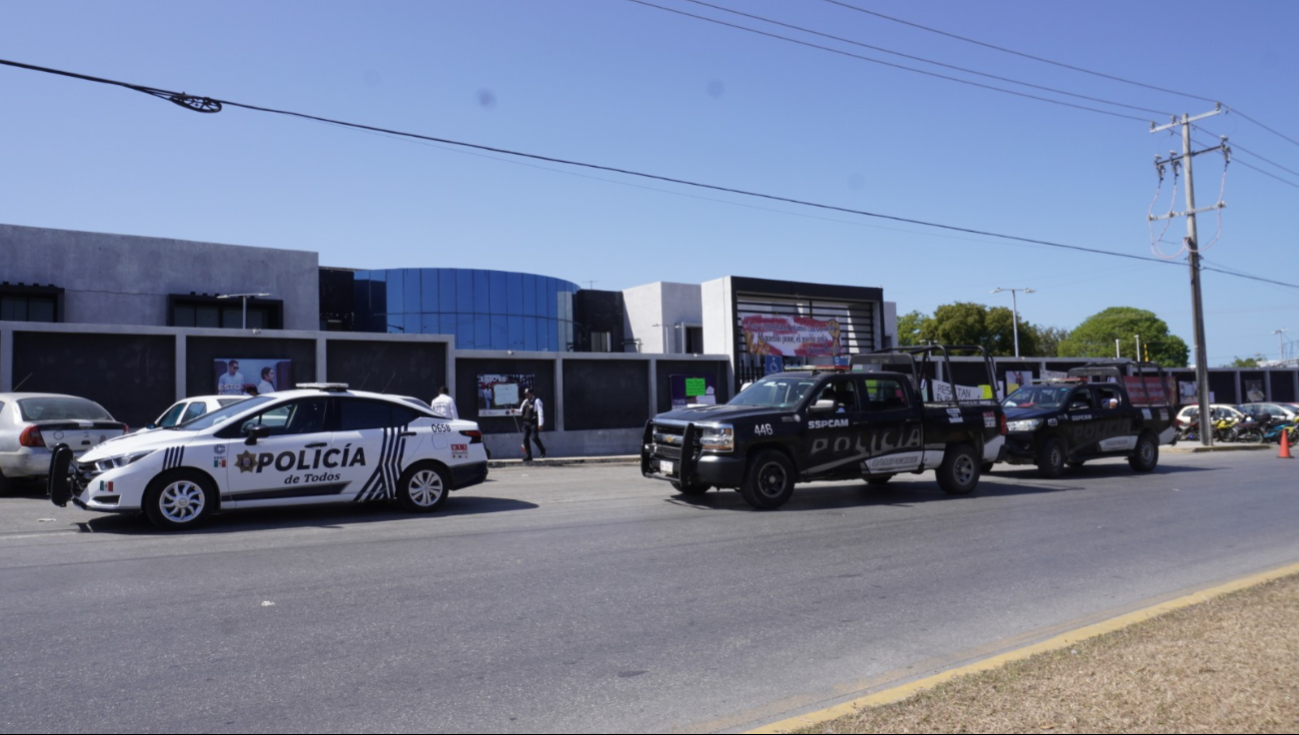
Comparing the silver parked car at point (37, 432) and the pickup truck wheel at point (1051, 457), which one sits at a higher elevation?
the silver parked car at point (37, 432)

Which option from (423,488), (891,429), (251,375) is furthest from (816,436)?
(251,375)

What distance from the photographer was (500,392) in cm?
2458

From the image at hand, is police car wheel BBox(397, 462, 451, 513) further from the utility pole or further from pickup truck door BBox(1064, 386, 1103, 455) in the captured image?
the utility pole

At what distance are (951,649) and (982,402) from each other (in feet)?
33.1

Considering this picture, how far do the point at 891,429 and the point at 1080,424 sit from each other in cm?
666

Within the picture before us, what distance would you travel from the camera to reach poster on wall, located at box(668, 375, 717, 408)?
27.6 metres

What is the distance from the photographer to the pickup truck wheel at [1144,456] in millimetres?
19344

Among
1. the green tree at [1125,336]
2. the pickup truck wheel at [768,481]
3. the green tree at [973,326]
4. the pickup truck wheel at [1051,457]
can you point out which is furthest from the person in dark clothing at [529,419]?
the green tree at [1125,336]

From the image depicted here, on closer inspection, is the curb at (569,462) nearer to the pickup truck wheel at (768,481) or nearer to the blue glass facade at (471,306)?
the pickup truck wheel at (768,481)

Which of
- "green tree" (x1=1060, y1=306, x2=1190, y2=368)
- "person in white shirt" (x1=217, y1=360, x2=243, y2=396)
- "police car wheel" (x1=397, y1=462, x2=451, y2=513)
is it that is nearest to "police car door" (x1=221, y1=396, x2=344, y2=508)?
"police car wheel" (x1=397, y1=462, x2=451, y2=513)

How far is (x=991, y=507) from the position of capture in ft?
42.5

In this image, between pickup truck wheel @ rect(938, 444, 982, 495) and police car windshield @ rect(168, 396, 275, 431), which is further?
pickup truck wheel @ rect(938, 444, 982, 495)

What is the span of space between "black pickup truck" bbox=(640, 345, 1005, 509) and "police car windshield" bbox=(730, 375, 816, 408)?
2 cm

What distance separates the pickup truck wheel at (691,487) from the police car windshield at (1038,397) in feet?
27.8
